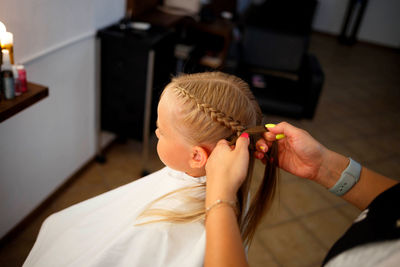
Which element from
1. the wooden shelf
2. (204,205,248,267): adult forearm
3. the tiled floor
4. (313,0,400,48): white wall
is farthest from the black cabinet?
(313,0,400,48): white wall

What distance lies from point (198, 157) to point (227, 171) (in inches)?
10.5

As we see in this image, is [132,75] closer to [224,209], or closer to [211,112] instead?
[211,112]

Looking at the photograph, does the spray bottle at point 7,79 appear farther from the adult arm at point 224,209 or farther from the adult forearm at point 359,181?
the adult forearm at point 359,181

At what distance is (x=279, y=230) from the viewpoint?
214 cm

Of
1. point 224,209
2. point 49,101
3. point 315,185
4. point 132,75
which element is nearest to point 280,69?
point 315,185

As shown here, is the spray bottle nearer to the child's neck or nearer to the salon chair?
the child's neck

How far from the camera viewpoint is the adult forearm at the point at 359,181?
0.97 metres

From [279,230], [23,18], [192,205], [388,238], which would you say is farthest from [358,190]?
[23,18]

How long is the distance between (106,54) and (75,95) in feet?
1.08

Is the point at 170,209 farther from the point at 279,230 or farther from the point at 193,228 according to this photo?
the point at 279,230

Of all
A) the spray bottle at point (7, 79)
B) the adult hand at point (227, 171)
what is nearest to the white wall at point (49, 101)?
the spray bottle at point (7, 79)

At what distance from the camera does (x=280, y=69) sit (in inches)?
129

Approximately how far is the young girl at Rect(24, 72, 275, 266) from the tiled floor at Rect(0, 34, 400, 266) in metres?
0.33

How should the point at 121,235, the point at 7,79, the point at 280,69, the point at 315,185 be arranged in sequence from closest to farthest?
the point at 121,235, the point at 7,79, the point at 315,185, the point at 280,69
